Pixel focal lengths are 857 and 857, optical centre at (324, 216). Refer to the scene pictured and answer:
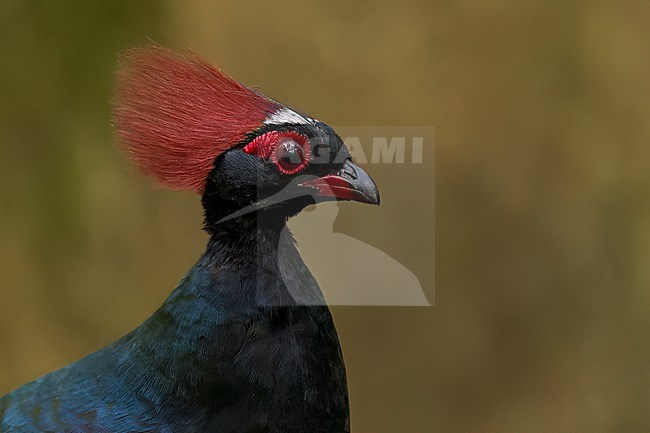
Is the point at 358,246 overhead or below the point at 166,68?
below

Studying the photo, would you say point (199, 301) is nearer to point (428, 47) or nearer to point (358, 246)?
point (358, 246)

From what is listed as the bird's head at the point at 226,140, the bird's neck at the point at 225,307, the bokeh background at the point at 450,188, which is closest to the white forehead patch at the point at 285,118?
the bird's head at the point at 226,140

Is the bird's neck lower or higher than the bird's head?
lower

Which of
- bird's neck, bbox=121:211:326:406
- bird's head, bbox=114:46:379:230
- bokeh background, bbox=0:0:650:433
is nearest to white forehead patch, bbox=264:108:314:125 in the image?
bird's head, bbox=114:46:379:230

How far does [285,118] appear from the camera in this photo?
1.28 m

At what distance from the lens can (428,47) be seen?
195 cm

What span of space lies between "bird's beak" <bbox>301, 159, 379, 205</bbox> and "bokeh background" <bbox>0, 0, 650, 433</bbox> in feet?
1.71

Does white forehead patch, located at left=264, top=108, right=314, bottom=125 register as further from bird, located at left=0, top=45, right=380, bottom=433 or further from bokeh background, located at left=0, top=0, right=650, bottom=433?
bokeh background, located at left=0, top=0, right=650, bottom=433

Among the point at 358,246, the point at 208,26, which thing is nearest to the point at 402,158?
the point at 358,246

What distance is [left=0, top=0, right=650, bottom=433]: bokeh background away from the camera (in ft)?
6.30

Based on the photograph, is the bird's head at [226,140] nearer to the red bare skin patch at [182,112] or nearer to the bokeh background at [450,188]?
the red bare skin patch at [182,112]

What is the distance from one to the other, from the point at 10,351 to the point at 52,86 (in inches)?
28.1

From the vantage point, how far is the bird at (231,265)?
4.17ft

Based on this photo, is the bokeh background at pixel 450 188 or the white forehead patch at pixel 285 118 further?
the bokeh background at pixel 450 188
